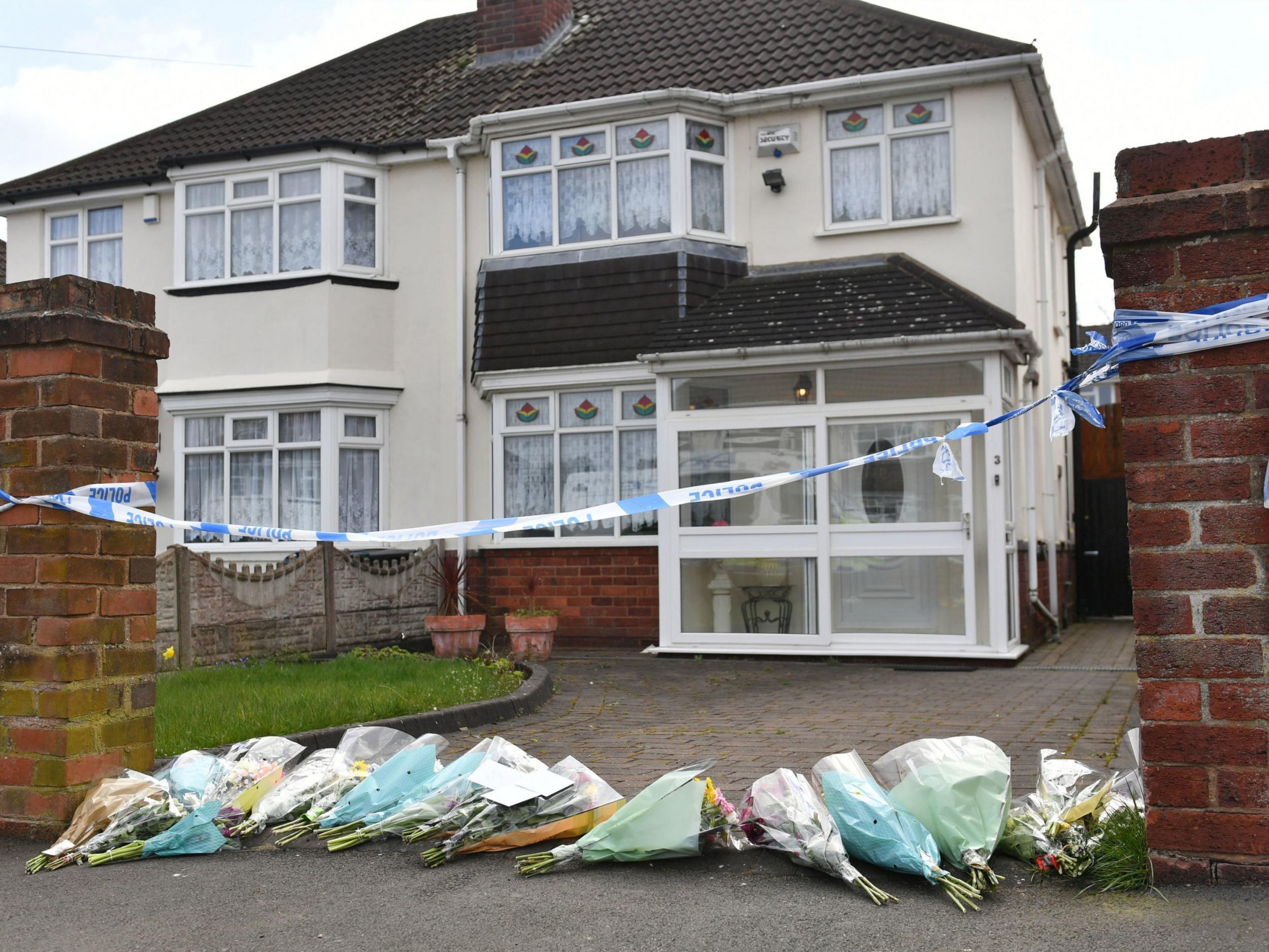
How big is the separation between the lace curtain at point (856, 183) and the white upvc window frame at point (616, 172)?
113 cm

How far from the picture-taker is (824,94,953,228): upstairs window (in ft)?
43.5

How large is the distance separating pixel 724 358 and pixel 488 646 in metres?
4.13

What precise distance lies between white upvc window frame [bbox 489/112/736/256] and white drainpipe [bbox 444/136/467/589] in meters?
0.50

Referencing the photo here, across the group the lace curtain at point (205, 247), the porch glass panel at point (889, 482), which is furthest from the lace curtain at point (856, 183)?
the lace curtain at point (205, 247)

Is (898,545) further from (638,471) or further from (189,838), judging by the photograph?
(189,838)

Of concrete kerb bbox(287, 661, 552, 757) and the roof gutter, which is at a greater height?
the roof gutter

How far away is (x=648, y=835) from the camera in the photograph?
4223mm

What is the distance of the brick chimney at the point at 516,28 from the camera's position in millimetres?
16344

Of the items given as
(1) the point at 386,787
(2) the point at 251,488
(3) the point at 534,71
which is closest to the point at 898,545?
(3) the point at 534,71

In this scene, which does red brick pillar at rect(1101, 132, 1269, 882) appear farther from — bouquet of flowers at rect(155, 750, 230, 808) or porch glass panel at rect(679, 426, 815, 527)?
porch glass panel at rect(679, 426, 815, 527)

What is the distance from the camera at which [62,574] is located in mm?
4871

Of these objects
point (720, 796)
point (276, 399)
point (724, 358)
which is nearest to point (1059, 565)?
point (724, 358)

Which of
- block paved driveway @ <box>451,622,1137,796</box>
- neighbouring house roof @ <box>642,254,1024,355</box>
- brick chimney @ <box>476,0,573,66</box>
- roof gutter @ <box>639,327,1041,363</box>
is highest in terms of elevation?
brick chimney @ <box>476,0,573,66</box>

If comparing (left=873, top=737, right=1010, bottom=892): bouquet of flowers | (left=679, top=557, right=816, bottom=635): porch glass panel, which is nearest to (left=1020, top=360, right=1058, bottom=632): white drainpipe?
(left=679, top=557, right=816, bottom=635): porch glass panel
